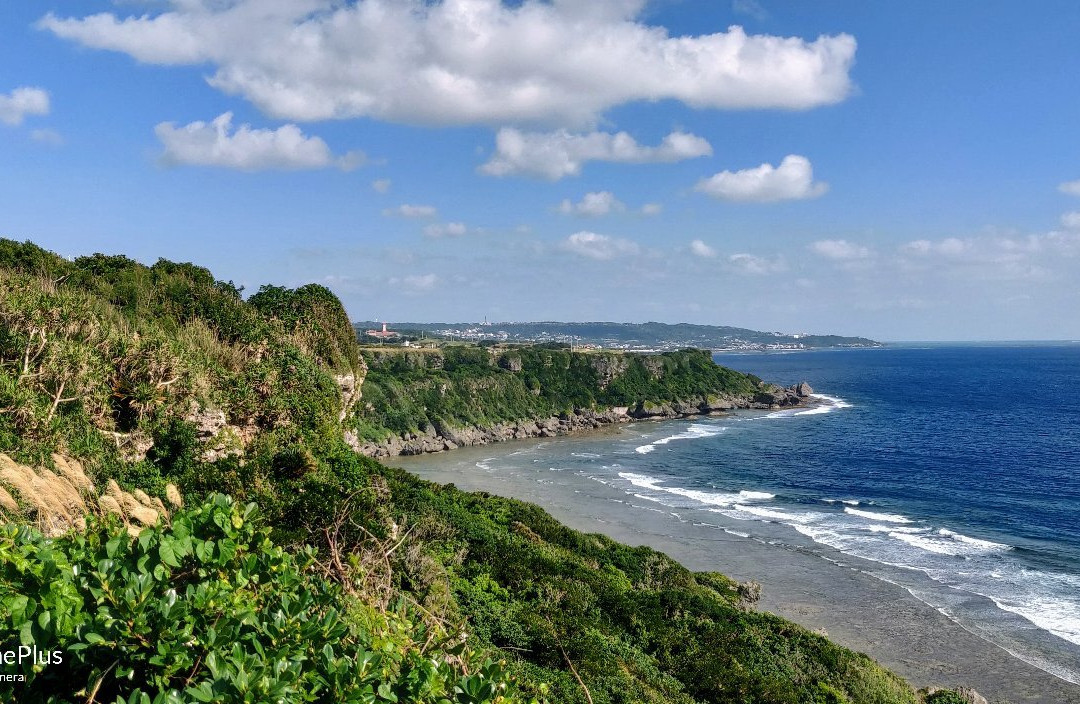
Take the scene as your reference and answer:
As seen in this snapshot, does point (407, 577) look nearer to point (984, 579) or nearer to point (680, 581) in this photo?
point (680, 581)

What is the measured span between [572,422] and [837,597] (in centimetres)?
6636

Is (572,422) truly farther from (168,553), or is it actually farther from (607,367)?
(168,553)

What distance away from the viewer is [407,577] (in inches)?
583

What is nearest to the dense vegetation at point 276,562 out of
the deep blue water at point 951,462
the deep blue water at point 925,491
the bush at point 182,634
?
the bush at point 182,634

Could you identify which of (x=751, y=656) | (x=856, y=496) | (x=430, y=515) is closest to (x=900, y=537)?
(x=856, y=496)

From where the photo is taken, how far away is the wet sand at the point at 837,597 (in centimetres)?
2353

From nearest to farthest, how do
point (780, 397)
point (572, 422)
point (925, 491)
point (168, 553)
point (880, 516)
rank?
point (168, 553) < point (880, 516) < point (925, 491) < point (572, 422) < point (780, 397)

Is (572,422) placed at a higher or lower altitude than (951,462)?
lower

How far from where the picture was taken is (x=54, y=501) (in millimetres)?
10695

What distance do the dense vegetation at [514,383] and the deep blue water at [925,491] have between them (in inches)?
631

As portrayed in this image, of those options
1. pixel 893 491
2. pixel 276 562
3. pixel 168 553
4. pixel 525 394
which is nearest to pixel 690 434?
pixel 525 394

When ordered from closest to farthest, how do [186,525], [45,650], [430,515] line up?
1. [45,650]
2. [186,525]
3. [430,515]

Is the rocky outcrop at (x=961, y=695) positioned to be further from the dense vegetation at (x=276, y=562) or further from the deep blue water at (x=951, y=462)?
the deep blue water at (x=951, y=462)

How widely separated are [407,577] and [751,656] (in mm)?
10627
